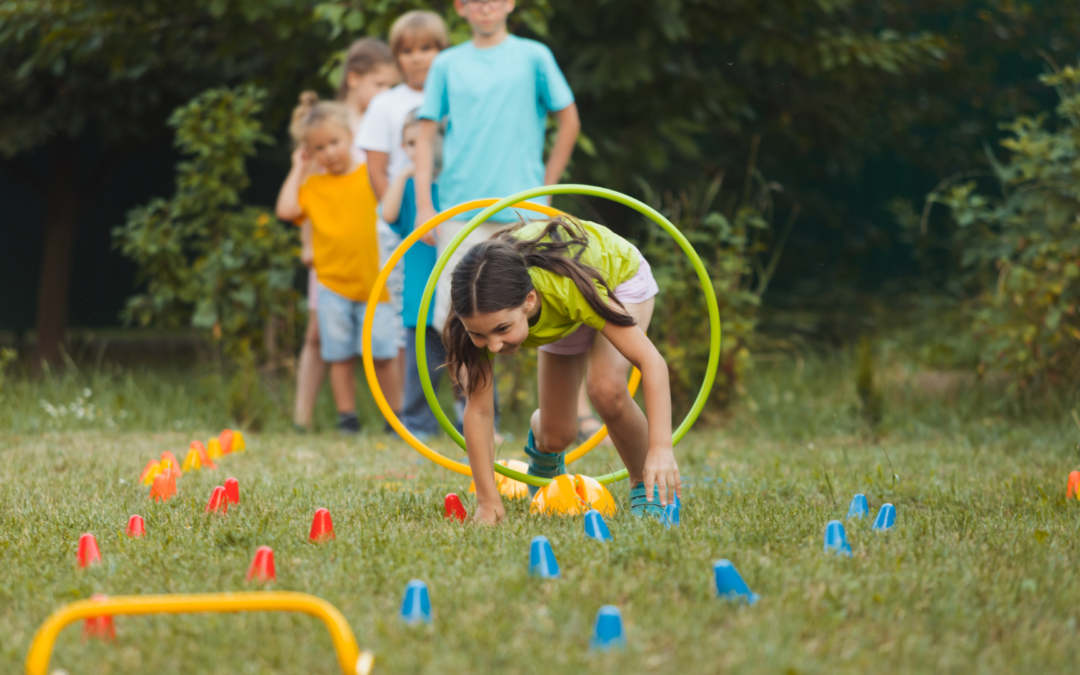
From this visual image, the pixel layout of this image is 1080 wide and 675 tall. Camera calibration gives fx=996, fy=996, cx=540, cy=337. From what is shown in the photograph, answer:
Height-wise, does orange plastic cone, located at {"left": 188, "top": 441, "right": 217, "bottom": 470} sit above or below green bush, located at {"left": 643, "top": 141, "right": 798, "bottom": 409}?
below

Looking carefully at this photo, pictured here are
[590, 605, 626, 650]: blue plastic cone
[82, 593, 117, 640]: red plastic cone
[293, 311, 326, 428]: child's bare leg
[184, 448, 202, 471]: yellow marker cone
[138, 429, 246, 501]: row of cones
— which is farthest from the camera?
[293, 311, 326, 428]: child's bare leg

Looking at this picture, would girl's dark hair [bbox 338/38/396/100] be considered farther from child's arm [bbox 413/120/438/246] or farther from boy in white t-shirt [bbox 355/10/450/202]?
child's arm [bbox 413/120/438/246]

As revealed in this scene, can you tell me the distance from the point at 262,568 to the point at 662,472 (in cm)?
116

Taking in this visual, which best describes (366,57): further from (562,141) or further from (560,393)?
(560,393)

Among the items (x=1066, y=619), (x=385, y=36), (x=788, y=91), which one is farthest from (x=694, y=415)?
(x=788, y=91)

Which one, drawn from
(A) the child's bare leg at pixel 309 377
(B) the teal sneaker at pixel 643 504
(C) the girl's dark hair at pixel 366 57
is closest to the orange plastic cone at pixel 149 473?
(A) the child's bare leg at pixel 309 377

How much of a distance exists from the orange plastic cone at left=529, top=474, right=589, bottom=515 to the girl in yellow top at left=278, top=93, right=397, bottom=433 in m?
2.24

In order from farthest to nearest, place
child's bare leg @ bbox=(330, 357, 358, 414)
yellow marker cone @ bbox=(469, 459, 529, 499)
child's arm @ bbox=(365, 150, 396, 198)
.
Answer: child's bare leg @ bbox=(330, 357, 358, 414) < child's arm @ bbox=(365, 150, 396, 198) < yellow marker cone @ bbox=(469, 459, 529, 499)

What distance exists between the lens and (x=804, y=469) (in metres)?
4.30

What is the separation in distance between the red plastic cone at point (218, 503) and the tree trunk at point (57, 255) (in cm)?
600

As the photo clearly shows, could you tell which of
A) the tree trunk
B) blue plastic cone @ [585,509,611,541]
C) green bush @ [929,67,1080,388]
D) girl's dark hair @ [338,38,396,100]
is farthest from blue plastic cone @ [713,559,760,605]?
the tree trunk

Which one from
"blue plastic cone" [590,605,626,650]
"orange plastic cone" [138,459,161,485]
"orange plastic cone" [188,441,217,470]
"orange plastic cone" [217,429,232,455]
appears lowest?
"orange plastic cone" [217,429,232,455]

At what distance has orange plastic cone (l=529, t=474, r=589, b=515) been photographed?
3230 mm

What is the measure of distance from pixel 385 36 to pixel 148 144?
3964 millimetres
